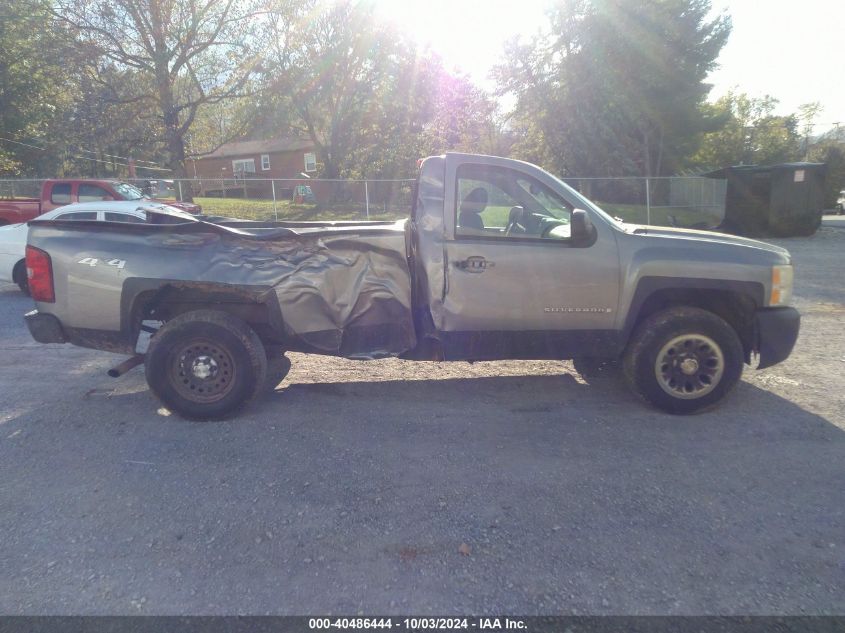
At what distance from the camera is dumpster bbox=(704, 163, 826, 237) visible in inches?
704

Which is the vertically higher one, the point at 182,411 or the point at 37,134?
the point at 37,134

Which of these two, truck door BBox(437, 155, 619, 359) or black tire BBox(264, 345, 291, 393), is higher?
truck door BBox(437, 155, 619, 359)

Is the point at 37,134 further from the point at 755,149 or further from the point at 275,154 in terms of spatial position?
the point at 755,149

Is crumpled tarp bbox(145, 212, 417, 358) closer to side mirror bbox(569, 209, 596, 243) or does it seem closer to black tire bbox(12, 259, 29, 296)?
side mirror bbox(569, 209, 596, 243)

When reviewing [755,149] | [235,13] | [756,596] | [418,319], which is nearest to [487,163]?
[418,319]

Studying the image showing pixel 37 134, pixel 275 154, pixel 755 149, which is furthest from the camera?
pixel 275 154

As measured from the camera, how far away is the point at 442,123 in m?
32.2

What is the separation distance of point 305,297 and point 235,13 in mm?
22160

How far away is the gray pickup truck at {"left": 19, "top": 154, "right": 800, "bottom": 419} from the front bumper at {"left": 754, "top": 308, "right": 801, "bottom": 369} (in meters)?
0.01

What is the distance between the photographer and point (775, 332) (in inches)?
188

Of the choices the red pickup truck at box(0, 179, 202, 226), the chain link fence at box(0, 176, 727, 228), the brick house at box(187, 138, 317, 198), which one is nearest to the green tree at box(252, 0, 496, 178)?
the chain link fence at box(0, 176, 727, 228)

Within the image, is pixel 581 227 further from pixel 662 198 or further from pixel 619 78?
pixel 619 78

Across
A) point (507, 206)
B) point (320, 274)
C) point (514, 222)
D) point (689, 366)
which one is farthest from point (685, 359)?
point (320, 274)

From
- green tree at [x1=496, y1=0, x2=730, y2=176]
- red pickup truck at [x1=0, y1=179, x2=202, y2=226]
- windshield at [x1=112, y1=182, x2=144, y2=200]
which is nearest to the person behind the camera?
red pickup truck at [x1=0, y1=179, x2=202, y2=226]
